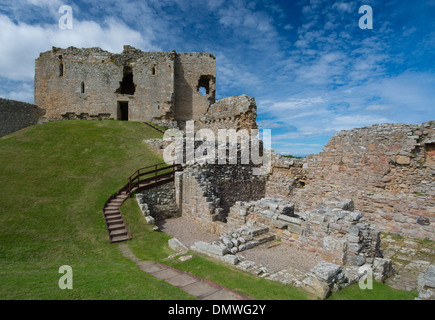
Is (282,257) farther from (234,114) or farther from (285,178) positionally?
(234,114)

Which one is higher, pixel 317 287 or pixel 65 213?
pixel 65 213

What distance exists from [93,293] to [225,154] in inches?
436

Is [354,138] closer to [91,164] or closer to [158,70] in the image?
[91,164]

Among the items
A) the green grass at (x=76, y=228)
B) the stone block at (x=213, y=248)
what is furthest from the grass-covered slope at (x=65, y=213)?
the stone block at (x=213, y=248)

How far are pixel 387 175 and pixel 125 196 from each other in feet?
45.4

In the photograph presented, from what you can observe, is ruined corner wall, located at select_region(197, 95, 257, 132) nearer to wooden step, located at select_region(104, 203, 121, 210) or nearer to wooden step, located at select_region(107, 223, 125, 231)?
wooden step, located at select_region(104, 203, 121, 210)

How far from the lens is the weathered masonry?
27.8m

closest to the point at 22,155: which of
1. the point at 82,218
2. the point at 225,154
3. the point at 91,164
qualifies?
the point at 91,164

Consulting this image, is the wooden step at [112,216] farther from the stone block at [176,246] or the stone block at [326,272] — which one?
the stone block at [326,272]

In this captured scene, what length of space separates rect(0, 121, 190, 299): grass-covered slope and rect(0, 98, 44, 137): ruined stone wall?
6.14 m

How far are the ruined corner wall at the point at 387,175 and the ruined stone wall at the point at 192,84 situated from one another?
1968 cm

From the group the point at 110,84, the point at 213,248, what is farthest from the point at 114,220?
the point at 110,84

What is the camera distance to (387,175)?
40.1 ft

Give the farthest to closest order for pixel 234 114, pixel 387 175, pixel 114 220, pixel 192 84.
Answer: pixel 192 84 → pixel 234 114 → pixel 387 175 → pixel 114 220
